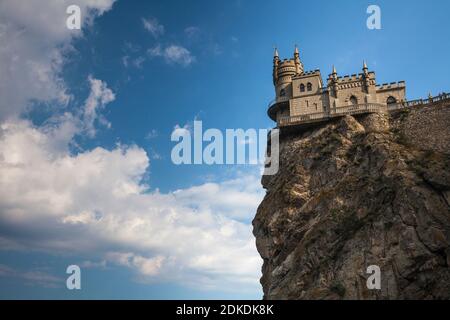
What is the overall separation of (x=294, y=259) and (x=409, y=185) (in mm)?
16402

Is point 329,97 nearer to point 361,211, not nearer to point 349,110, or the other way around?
point 349,110

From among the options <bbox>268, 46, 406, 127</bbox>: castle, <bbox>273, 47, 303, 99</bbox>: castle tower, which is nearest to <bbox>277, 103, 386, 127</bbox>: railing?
<bbox>268, 46, 406, 127</bbox>: castle

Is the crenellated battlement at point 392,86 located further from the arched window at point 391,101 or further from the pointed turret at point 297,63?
the pointed turret at point 297,63

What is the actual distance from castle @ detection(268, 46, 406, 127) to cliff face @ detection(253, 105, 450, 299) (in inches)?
93.2

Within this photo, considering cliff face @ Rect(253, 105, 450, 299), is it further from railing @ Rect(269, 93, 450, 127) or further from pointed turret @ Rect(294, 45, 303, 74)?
pointed turret @ Rect(294, 45, 303, 74)

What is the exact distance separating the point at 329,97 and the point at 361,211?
21.3 meters

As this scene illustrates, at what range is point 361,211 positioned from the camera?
5566 cm

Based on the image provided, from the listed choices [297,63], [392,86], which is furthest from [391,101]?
[297,63]

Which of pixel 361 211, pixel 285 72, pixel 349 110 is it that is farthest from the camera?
pixel 285 72

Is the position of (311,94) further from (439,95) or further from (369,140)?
(439,95)

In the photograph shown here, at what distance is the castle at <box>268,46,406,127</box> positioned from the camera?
67.4 meters
